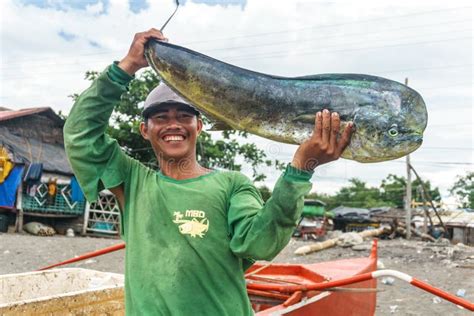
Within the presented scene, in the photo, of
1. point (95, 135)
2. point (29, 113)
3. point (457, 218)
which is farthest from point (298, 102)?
point (457, 218)

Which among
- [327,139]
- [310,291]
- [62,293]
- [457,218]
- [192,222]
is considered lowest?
[62,293]

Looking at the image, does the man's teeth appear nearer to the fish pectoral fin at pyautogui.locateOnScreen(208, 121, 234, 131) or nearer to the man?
the man

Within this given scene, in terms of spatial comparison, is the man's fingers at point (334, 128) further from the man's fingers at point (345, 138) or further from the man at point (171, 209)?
the man at point (171, 209)

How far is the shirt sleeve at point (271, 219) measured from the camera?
1736mm

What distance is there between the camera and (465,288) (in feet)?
34.2

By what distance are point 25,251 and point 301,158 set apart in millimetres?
12743

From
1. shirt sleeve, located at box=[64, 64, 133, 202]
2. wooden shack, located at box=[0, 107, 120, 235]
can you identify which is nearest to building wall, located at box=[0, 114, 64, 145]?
wooden shack, located at box=[0, 107, 120, 235]

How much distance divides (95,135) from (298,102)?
37.0 inches

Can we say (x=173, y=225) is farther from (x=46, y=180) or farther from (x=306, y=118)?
(x=46, y=180)

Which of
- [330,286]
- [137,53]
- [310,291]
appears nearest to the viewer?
[137,53]

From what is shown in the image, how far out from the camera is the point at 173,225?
6.82 feet

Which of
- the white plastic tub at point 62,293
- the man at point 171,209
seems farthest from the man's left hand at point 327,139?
the white plastic tub at point 62,293

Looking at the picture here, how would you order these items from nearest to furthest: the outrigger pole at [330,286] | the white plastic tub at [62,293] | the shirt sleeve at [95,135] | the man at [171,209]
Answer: the man at [171,209] → the shirt sleeve at [95,135] → the outrigger pole at [330,286] → the white plastic tub at [62,293]

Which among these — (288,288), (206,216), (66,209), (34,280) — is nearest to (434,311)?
(288,288)
